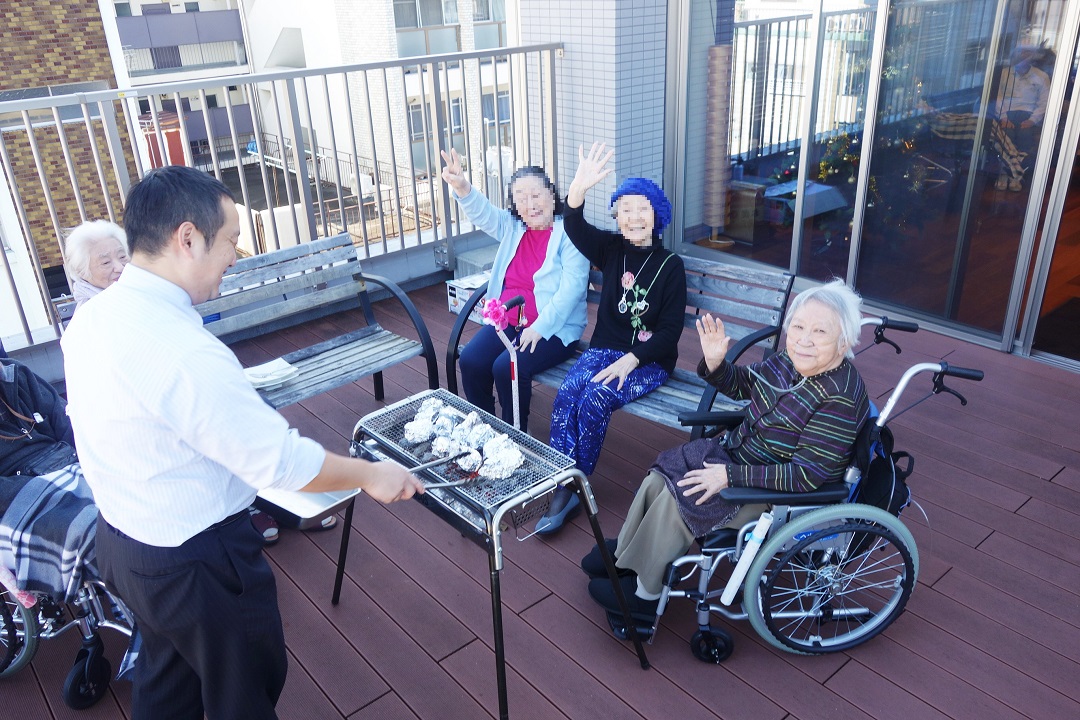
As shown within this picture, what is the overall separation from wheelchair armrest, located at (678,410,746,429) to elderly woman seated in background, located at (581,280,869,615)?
0.04 m

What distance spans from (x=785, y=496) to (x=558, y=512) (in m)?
0.99

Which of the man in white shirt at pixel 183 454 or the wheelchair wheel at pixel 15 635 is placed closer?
the man in white shirt at pixel 183 454

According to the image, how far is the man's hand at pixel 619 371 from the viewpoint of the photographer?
109 inches

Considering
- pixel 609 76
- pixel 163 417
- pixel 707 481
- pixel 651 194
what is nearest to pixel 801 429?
pixel 707 481

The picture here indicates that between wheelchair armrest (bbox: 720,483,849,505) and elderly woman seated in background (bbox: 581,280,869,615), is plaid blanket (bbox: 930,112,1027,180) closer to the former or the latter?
elderly woman seated in background (bbox: 581,280,869,615)

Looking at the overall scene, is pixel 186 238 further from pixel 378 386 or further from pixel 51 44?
pixel 51 44

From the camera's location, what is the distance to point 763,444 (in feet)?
7.37

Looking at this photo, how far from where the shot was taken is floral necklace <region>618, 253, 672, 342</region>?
289 cm

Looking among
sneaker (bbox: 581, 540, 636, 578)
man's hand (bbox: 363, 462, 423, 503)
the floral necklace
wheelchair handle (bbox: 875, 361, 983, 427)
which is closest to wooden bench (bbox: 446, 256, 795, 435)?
the floral necklace

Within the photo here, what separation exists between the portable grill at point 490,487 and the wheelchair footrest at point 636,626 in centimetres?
5

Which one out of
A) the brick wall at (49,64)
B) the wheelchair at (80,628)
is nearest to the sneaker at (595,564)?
the wheelchair at (80,628)

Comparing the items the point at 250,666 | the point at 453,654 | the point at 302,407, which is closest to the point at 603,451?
the point at 453,654

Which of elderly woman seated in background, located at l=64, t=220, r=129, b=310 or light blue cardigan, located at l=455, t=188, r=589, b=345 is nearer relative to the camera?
elderly woman seated in background, located at l=64, t=220, r=129, b=310

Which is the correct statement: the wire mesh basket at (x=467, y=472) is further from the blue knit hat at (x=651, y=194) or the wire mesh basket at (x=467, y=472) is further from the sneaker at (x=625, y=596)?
the blue knit hat at (x=651, y=194)
